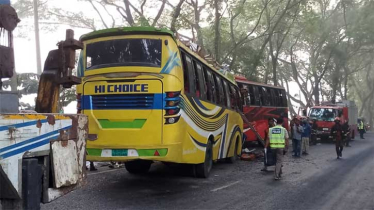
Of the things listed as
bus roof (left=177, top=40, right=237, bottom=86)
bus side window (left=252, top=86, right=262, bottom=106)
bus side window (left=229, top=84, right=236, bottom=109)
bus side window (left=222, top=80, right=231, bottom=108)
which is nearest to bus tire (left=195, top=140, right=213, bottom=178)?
bus roof (left=177, top=40, right=237, bottom=86)

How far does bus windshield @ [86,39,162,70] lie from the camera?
8.20 meters

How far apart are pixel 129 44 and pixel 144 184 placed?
3.23 meters

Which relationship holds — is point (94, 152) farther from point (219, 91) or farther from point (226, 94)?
point (226, 94)

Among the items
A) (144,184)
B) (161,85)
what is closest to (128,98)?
(161,85)

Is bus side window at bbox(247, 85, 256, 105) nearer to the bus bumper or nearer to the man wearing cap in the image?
the man wearing cap

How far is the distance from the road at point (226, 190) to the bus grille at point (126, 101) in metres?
1.74

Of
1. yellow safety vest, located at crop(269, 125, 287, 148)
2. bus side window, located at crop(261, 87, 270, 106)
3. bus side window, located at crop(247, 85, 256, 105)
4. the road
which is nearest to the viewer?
the road

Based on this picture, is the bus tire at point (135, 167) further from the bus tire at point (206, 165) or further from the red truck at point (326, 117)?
the red truck at point (326, 117)

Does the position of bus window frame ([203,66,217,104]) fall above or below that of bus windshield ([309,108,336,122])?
above

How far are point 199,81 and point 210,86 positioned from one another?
1173 mm

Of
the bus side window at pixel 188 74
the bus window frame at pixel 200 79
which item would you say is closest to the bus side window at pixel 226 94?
the bus window frame at pixel 200 79

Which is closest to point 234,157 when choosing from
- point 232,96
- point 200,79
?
point 232,96

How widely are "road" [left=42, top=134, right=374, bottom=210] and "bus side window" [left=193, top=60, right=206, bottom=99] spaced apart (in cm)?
210

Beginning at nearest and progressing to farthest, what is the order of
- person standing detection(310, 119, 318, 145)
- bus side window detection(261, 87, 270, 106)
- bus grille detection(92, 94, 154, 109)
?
1. bus grille detection(92, 94, 154, 109)
2. bus side window detection(261, 87, 270, 106)
3. person standing detection(310, 119, 318, 145)
